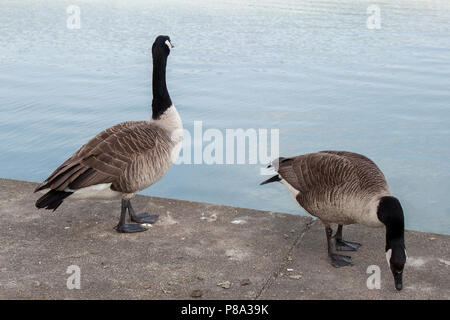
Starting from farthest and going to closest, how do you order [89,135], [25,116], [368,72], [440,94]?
[368,72] → [440,94] → [25,116] → [89,135]

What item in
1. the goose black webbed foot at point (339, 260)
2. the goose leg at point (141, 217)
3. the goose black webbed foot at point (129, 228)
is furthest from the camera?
the goose leg at point (141, 217)

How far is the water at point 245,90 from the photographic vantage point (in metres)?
10.4

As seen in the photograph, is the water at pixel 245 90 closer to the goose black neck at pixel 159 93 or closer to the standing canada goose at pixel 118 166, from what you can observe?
the goose black neck at pixel 159 93

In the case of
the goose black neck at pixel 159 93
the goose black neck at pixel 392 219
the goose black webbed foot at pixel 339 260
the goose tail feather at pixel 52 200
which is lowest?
the goose black webbed foot at pixel 339 260

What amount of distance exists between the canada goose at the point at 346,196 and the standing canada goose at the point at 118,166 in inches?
Result: 50.7

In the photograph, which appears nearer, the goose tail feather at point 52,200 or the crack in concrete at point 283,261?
the crack in concrete at point 283,261

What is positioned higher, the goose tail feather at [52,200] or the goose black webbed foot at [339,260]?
the goose tail feather at [52,200]

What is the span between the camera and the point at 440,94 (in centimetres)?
1417

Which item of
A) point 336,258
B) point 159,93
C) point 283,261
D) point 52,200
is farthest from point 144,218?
point 336,258

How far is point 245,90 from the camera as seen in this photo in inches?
576

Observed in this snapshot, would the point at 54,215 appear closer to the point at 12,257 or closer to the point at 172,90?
the point at 12,257

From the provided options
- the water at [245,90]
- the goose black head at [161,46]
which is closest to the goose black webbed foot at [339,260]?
the goose black head at [161,46]

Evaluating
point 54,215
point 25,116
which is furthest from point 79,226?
point 25,116

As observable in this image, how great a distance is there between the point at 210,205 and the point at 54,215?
1.72 meters
